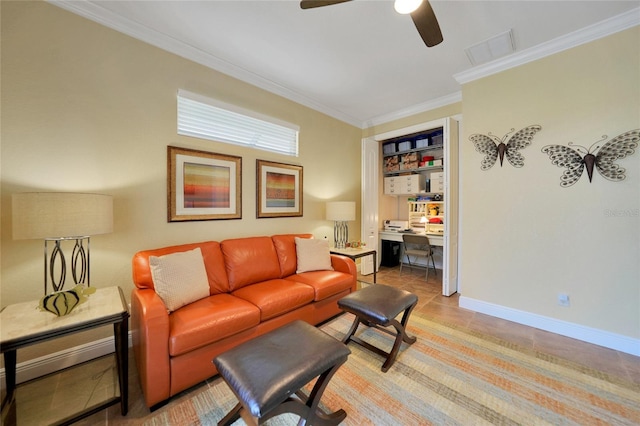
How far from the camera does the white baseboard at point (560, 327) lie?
2078 mm

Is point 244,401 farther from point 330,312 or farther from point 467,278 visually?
point 467,278

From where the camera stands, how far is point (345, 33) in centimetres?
223

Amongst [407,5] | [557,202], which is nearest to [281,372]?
[407,5]

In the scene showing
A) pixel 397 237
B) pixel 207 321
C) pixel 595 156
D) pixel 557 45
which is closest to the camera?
pixel 207 321

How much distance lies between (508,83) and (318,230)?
9.65 ft

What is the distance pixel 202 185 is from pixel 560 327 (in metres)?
3.90

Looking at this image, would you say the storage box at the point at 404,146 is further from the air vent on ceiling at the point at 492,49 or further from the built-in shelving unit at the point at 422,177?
the air vent on ceiling at the point at 492,49

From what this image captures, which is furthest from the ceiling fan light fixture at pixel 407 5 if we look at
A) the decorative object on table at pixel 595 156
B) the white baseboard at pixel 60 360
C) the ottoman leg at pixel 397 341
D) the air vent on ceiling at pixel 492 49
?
the white baseboard at pixel 60 360

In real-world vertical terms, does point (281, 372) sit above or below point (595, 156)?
below

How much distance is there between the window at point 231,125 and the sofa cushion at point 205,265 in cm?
116

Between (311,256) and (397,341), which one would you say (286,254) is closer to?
(311,256)

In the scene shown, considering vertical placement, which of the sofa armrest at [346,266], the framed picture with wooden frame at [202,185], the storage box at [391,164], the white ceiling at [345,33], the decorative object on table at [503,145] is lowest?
the sofa armrest at [346,266]

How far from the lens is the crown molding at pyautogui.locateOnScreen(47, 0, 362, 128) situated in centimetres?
188

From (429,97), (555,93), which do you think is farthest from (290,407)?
(429,97)
